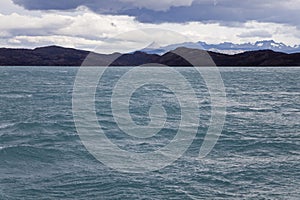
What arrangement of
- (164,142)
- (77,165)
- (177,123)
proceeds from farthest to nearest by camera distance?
(177,123), (164,142), (77,165)

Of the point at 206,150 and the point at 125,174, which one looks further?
the point at 206,150

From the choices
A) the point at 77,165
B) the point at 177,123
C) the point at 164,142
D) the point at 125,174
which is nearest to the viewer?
the point at 125,174

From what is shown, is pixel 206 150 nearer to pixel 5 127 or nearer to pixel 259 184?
pixel 259 184

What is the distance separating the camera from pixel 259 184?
21.8m

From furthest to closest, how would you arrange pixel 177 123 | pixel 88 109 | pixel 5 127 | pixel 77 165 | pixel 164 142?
1. pixel 88 109
2. pixel 177 123
3. pixel 5 127
4. pixel 164 142
5. pixel 77 165

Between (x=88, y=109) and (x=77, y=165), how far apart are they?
2591cm

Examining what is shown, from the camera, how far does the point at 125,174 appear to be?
23531mm

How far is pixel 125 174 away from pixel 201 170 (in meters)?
4.37

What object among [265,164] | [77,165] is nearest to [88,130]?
[77,165]

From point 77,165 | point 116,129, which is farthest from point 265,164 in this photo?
point 116,129

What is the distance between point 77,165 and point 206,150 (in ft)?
29.9

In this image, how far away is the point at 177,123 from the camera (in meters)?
40.8

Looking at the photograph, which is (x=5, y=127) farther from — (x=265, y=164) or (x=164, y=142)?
(x=265, y=164)

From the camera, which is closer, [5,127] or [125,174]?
[125,174]
